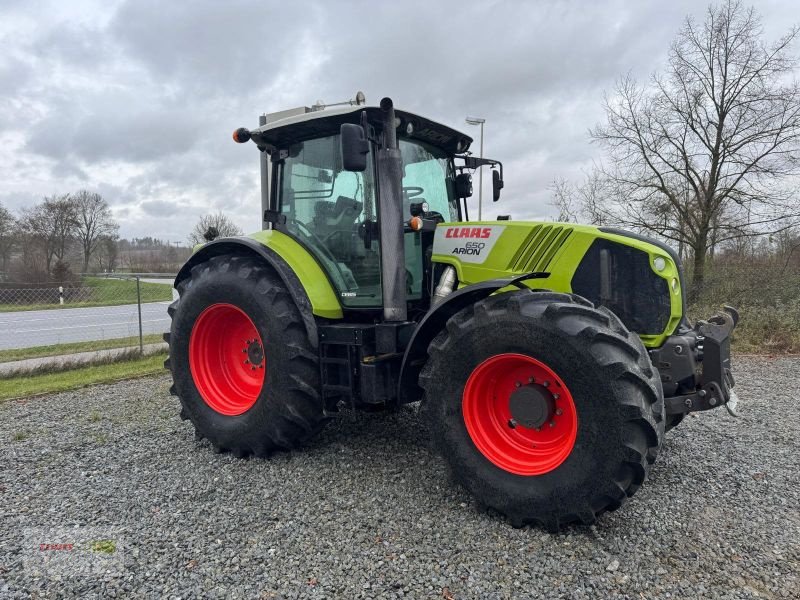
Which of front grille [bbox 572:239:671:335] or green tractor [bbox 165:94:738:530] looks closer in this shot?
green tractor [bbox 165:94:738:530]

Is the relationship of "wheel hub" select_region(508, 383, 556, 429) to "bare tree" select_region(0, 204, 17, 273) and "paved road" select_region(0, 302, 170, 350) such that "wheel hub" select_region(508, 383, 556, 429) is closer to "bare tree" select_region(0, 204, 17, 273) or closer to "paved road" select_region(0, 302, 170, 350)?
"paved road" select_region(0, 302, 170, 350)

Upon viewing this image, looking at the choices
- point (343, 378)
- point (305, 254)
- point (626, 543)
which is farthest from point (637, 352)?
point (305, 254)

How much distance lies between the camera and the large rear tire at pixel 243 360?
12.2 ft

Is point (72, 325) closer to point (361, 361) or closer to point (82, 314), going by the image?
point (82, 314)

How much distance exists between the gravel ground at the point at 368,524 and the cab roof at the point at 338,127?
2.37 metres

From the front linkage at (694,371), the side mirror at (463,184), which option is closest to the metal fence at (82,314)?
the side mirror at (463,184)

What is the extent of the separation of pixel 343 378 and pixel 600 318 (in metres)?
1.80

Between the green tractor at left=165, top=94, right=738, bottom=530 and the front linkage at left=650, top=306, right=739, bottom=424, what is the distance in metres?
0.01

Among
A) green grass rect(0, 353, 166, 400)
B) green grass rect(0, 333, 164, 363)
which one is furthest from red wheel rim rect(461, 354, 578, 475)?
green grass rect(0, 333, 164, 363)

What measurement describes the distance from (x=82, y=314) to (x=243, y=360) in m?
17.0

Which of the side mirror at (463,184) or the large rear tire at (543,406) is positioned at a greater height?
the side mirror at (463,184)

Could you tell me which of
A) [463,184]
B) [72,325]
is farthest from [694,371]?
[72,325]

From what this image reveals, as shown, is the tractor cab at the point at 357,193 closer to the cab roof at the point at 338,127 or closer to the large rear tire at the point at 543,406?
the cab roof at the point at 338,127

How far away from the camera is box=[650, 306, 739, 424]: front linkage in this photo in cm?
307
